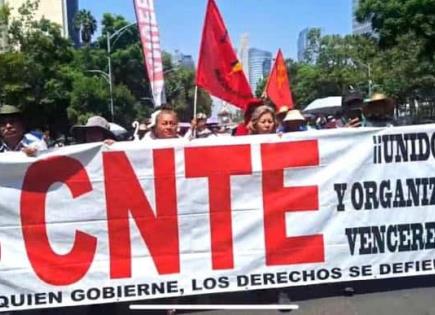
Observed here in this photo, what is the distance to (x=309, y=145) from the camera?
600 centimetres

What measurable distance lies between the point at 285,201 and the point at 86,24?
339ft

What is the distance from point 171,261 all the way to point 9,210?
1.27m

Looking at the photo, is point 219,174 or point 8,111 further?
point 8,111

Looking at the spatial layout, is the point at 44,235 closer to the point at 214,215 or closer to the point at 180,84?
the point at 214,215

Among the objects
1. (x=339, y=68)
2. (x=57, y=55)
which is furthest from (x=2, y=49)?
(x=339, y=68)

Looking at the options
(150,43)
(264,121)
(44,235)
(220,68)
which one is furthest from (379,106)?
(150,43)

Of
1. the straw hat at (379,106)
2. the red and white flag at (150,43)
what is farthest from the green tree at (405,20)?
the straw hat at (379,106)

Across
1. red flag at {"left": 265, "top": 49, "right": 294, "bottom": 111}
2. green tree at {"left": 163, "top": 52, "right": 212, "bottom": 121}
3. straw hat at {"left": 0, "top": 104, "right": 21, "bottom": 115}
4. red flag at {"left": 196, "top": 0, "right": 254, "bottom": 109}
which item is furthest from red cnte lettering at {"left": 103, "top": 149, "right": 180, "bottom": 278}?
green tree at {"left": 163, "top": 52, "right": 212, "bottom": 121}

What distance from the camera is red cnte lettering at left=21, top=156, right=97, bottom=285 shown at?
→ 5.66 meters

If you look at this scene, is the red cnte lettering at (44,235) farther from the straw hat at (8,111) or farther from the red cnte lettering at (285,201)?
the red cnte lettering at (285,201)

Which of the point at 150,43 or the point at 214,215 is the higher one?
the point at 150,43

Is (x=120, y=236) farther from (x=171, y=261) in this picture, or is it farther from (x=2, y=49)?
(x=2, y=49)

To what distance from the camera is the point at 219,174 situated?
5.91 meters

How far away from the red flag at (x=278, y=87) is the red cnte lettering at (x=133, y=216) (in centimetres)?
856
